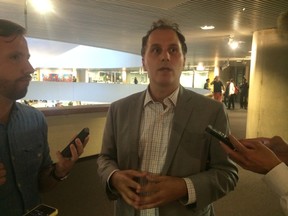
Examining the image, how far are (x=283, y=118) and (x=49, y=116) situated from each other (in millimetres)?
5354

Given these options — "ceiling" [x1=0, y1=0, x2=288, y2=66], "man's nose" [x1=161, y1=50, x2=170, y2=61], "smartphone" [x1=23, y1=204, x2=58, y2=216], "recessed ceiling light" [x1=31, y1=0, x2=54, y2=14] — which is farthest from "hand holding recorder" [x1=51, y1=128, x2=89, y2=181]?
"recessed ceiling light" [x1=31, y1=0, x2=54, y2=14]

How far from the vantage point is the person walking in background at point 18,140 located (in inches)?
51.2

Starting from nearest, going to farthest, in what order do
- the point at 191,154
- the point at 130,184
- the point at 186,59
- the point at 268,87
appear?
the point at 130,184, the point at 191,154, the point at 186,59, the point at 268,87

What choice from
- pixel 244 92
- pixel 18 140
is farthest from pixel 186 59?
pixel 244 92

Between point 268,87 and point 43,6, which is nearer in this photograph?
point 43,6

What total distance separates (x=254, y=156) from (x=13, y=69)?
4.03 feet

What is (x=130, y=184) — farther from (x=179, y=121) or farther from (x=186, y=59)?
(x=186, y=59)

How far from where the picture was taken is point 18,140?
137 centimetres

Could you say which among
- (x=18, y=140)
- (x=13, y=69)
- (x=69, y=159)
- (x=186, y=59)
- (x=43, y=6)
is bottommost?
(x=69, y=159)

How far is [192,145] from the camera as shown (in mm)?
1312

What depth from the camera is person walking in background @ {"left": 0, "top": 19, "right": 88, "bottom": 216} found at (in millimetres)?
1301

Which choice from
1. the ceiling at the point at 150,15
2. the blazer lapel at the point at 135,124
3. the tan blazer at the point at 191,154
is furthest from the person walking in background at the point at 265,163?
the ceiling at the point at 150,15

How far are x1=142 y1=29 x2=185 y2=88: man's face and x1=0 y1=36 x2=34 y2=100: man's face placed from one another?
669 mm

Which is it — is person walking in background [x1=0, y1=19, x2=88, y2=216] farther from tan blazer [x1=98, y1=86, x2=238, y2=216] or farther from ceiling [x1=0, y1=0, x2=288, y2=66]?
ceiling [x1=0, y1=0, x2=288, y2=66]
